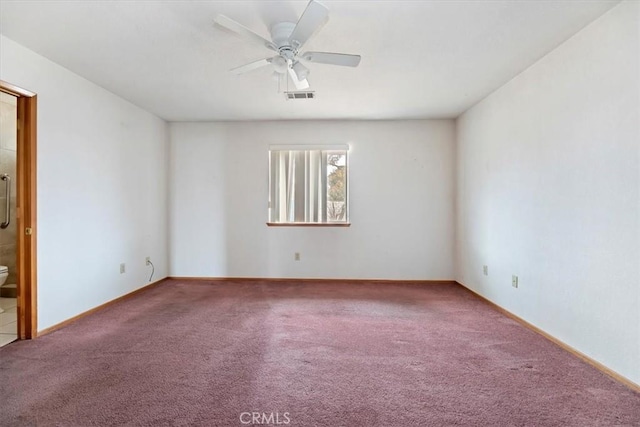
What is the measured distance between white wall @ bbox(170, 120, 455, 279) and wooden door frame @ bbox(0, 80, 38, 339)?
206 cm

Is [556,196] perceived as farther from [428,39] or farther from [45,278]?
[45,278]

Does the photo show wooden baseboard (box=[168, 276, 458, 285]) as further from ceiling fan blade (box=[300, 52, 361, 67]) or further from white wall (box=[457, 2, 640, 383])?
ceiling fan blade (box=[300, 52, 361, 67])

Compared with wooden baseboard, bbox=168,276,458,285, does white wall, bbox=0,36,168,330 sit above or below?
above

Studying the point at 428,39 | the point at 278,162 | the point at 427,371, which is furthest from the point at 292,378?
the point at 278,162

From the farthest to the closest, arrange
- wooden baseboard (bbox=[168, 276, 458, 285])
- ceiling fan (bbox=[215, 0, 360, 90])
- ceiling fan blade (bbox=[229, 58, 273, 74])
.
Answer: wooden baseboard (bbox=[168, 276, 458, 285]) → ceiling fan blade (bbox=[229, 58, 273, 74]) → ceiling fan (bbox=[215, 0, 360, 90])

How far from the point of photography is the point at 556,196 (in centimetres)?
240

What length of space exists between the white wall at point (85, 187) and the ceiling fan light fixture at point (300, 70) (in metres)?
2.14

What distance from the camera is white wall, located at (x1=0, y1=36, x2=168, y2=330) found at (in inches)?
101

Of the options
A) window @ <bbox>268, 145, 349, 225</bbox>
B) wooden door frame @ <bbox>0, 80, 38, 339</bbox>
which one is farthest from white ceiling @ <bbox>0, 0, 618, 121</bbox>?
window @ <bbox>268, 145, 349, 225</bbox>

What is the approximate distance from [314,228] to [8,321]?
3.37m

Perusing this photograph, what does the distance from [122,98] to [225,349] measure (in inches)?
122

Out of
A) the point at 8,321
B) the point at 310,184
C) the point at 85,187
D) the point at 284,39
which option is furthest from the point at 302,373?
the point at 8,321

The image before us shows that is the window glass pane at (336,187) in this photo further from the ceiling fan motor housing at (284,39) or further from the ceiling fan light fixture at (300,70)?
the ceiling fan motor housing at (284,39)

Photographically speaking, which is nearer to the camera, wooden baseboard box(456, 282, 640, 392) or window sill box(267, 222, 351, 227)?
wooden baseboard box(456, 282, 640, 392)
